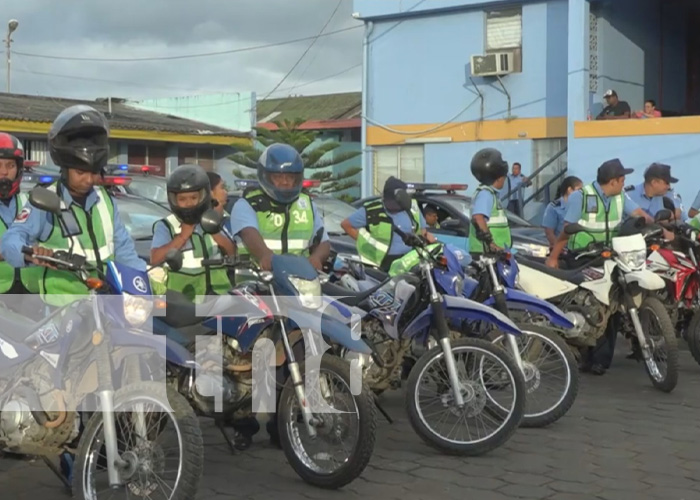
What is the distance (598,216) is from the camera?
881 cm

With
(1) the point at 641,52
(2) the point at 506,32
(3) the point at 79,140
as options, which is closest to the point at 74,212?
(3) the point at 79,140

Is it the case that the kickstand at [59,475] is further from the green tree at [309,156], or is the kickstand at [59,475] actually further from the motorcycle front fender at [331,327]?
the green tree at [309,156]

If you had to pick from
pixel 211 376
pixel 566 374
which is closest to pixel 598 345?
pixel 566 374

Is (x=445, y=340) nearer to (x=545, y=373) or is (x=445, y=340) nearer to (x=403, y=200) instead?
(x=403, y=200)

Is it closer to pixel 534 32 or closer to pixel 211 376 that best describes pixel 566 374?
pixel 211 376

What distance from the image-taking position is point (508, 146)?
2119 cm

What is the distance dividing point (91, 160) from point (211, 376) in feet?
4.23

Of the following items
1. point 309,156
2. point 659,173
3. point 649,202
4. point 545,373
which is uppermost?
point 309,156

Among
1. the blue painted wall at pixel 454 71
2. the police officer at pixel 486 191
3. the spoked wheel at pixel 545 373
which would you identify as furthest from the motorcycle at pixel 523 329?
the blue painted wall at pixel 454 71

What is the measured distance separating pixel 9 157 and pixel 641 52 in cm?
1732

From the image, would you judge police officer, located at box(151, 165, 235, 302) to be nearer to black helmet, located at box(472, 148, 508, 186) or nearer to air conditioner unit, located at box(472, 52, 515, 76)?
black helmet, located at box(472, 148, 508, 186)

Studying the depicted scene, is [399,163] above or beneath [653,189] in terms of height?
above

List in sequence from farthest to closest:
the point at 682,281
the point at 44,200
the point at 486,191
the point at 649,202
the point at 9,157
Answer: the point at 649,202 < the point at 682,281 < the point at 486,191 < the point at 9,157 < the point at 44,200

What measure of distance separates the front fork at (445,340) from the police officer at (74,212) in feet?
5.92
